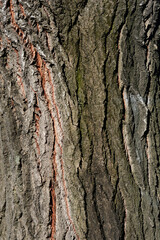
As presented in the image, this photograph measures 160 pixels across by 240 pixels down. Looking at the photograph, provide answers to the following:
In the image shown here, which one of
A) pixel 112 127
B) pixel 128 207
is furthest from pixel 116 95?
pixel 128 207

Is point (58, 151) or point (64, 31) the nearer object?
point (64, 31)

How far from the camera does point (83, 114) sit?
1.44 m

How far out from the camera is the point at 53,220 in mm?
1550

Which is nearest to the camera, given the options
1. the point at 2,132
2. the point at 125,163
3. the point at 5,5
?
the point at 5,5

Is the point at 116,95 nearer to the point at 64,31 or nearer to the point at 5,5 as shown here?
the point at 64,31

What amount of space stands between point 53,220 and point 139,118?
75 centimetres

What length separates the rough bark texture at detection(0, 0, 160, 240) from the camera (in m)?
1.38

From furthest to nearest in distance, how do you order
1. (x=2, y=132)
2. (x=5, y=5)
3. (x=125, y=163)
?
1. (x=2, y=132)
2. (x=125, y=163)
3. (x=5, y=5)

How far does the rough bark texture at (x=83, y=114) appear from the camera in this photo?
54.3 inches

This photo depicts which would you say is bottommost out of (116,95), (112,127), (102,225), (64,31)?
(102,225)

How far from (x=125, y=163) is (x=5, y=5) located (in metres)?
1.03

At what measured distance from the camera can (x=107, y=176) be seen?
4.81 ft

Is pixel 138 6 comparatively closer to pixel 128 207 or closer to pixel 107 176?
pixel 107 176

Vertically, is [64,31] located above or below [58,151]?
above
